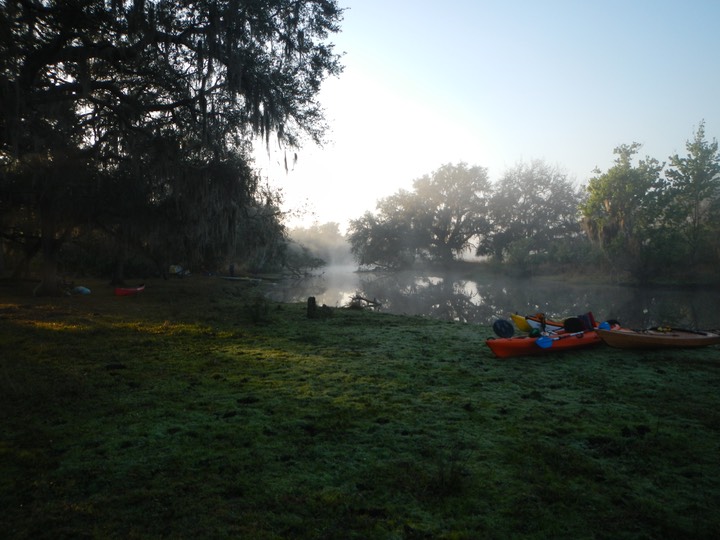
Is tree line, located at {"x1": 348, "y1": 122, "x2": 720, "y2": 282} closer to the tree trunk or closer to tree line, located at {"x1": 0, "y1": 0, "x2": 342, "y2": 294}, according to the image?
tree line, located at {"x1": 0, "y1": 0, "x2": 342, "y2": 294}

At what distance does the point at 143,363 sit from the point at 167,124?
6.60m

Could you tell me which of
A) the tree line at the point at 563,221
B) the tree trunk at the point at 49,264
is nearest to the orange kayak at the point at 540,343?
the tree trunk at the point at 49,264

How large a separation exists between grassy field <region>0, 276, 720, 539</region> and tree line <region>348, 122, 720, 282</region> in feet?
81.9

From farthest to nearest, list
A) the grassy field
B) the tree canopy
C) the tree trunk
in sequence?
the tree canopy → the tree trunk → the grassy field

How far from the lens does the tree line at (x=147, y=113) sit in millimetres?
7840

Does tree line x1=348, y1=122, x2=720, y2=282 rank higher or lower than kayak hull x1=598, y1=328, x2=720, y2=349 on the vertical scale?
higher

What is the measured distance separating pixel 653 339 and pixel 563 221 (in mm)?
43506

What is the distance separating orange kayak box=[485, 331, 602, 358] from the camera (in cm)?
767

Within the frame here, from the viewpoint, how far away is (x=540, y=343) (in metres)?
7.81

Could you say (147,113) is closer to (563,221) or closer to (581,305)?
(581,305)

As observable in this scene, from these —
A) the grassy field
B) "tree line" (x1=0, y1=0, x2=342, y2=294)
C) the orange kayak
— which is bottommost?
the grassy field

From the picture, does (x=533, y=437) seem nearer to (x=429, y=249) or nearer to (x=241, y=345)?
(x=241, y=345)

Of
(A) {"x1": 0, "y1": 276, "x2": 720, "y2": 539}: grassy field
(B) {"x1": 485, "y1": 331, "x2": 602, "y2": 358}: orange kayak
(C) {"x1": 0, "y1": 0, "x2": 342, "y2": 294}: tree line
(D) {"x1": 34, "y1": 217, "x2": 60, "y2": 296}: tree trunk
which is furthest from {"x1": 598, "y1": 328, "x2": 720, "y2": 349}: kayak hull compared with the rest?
(D) {"x1": 34, "y1": 217, "x2": 60, "y2": 296}: tree trunk

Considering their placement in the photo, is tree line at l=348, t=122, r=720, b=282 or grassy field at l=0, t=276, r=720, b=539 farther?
tree line at l=348, t=122, r=720, b=282
